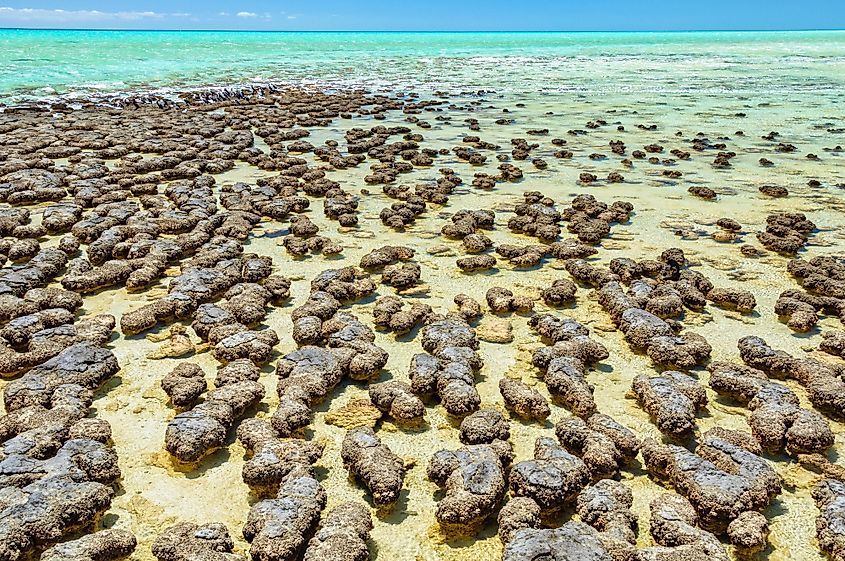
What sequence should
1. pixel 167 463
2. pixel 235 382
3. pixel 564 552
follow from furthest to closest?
pixel 235 382
pixel 167 463
pixel 564 552

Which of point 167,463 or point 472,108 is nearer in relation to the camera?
point 167,463

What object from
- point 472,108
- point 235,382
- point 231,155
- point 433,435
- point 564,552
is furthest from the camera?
point 472,108

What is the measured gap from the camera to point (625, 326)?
5.09 m

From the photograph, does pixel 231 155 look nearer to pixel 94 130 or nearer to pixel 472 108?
pixel 94 130

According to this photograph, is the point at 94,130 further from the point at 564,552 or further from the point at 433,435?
the point at 564,552

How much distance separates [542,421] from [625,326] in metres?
1.49

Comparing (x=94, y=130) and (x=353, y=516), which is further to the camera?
(x=94, y=130)

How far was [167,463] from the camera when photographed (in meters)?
3.63

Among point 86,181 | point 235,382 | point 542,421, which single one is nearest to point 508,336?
point 542,421

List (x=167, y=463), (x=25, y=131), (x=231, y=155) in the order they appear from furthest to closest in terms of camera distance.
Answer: (x=25, y=131) → (x=231, y=155) → (x=167, y=463)

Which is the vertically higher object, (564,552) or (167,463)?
(564,552)

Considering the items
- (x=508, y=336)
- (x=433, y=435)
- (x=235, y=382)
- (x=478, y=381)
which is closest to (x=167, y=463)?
(x=235, y=382)

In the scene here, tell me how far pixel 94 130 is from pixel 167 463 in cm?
1224

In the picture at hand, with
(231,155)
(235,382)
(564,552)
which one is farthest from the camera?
(231,155)
